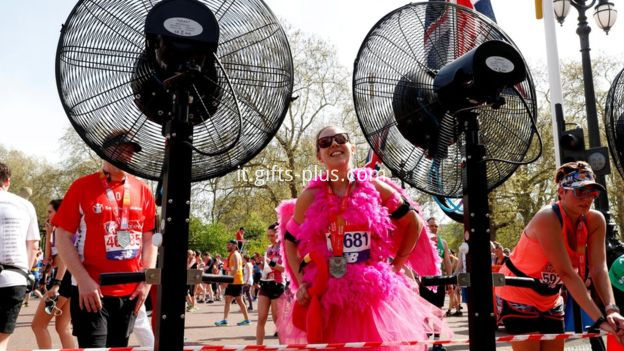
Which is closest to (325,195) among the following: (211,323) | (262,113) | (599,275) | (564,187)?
(262,113)

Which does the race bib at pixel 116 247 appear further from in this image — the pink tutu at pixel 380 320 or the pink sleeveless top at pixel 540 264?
the pink sleeveless top at pixel 540 264

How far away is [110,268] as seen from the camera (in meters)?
3.54

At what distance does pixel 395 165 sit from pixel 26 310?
14107 millimetres

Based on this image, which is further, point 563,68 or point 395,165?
point 563,68

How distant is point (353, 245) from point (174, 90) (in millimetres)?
1378

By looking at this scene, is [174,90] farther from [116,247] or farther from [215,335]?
[215,335]

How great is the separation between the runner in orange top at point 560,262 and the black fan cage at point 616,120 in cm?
136

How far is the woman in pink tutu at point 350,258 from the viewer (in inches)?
122

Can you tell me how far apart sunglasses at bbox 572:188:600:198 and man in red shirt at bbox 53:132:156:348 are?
103 inches

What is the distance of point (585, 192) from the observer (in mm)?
3301

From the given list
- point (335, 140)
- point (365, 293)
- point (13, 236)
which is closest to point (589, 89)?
point (335, 140)

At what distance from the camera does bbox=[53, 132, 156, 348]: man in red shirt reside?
3.43 meters

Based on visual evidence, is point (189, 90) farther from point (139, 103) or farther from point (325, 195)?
point (325, 195)

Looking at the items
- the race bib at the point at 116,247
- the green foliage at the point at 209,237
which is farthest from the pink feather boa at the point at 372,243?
the green foliage at the point at 209,237
